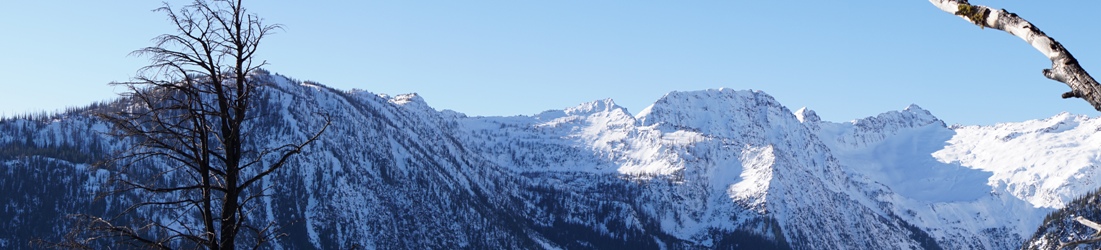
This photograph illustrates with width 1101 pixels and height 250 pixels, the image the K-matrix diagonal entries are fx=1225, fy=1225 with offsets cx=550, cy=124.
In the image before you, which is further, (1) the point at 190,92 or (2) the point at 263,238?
(2) the point at 263,238

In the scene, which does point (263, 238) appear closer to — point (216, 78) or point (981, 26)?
point (216, 78)

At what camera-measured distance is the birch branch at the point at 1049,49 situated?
32.6 ft

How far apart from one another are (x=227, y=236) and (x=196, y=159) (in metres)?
1.16

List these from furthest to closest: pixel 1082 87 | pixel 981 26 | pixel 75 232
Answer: pixel 75 232 < pixel 981 26 < pixel 1082 87

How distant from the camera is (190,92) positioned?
52.4 ft

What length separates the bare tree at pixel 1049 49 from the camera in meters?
9.95

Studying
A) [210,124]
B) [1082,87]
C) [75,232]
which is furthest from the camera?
[210,124]

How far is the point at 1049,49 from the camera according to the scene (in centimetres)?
1016

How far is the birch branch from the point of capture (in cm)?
995

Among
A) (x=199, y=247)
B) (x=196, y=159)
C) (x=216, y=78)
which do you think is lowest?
(x=199, y=247)

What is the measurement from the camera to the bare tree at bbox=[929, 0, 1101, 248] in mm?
9945

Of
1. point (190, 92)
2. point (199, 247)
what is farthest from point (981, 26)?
point (199, 247)

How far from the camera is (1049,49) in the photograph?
10.2m

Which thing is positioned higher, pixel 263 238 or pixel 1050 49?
pixel 1050 49
